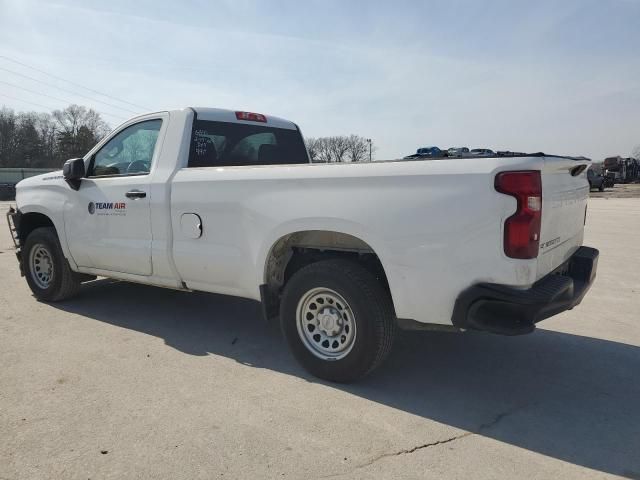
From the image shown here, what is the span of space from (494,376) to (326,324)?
1.36 metres

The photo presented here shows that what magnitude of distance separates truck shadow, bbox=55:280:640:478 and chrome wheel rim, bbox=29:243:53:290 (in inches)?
16.6

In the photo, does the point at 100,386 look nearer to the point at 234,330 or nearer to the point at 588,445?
the point at 234,330

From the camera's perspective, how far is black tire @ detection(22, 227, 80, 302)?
213 inches

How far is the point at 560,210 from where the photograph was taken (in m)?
3.20

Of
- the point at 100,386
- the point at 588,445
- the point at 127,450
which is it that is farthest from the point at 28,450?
the point at 588,445

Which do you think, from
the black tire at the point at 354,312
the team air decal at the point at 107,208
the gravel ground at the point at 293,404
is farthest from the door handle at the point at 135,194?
the black tire at the point at 354,312

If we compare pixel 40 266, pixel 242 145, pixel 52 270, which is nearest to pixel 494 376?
pixel 242 145

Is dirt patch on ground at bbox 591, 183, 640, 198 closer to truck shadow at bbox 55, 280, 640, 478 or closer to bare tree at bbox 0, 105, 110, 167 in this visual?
truck shadow at bbox 55, 280, 640, 478

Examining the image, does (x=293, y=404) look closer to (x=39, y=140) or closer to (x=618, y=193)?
(x=618, y=193)

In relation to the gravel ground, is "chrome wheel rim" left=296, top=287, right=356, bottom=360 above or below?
above

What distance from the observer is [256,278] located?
12.5ft

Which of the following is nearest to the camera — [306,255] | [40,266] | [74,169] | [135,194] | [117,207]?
[306,255]

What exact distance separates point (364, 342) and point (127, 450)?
156 cm

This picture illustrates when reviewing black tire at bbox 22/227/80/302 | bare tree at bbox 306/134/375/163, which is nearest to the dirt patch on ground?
bare tree at bbox 306/134/375/163
